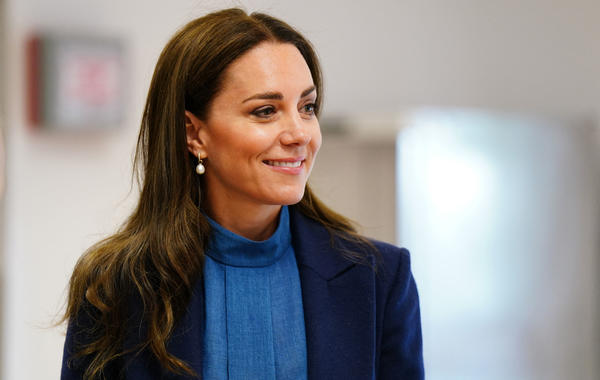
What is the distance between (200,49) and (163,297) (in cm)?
43

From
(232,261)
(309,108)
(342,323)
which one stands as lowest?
(342,323)

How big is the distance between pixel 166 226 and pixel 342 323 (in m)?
0.36

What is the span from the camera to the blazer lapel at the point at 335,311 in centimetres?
150

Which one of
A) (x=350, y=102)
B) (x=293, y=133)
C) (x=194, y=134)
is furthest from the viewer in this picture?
(x=350, y=102)

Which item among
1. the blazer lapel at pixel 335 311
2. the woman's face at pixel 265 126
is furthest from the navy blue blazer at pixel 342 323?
the woman's face at pixel 265 126

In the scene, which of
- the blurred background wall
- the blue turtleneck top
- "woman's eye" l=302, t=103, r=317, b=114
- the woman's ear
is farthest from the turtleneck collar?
the blurred background wall

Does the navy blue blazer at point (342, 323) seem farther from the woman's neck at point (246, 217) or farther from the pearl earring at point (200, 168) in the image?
the pearl earring at point (200, 168)

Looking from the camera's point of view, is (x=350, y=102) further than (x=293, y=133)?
Yes

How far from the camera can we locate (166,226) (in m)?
1.55

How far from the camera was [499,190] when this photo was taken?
3740 mm

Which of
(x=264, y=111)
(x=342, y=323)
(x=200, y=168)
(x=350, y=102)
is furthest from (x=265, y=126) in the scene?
(x=350, y=102)

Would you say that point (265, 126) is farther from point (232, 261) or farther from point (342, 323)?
point (342, 323)

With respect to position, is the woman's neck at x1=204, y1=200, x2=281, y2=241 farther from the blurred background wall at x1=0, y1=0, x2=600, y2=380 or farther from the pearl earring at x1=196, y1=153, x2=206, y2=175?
the blurred background wall at x1=0, y1=0, x2=600, y2=380

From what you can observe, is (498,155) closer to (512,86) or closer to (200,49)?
(512,86)
